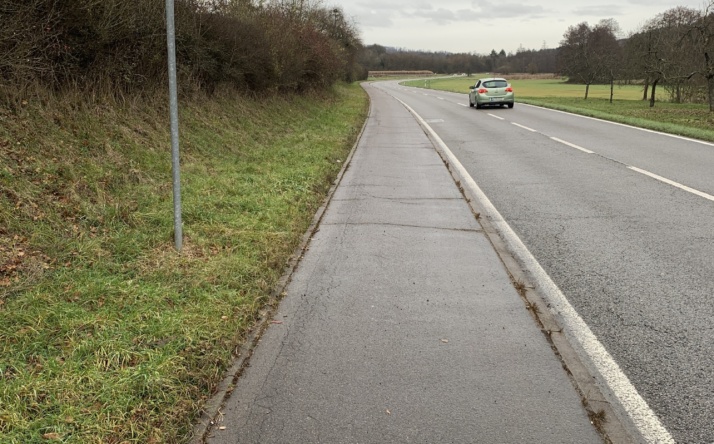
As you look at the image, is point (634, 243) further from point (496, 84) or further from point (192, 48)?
point (496, 84)

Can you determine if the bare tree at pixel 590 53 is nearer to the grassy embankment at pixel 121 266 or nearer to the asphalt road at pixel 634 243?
the asphalt road at pixel 634 243

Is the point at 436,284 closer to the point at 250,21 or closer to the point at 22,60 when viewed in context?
the point at 22,60

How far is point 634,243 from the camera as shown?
5.88 metres

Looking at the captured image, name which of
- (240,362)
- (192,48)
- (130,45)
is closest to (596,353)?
(240,362)

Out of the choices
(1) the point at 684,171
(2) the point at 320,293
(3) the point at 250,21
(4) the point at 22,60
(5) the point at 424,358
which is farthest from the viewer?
(3) the point at 250,21

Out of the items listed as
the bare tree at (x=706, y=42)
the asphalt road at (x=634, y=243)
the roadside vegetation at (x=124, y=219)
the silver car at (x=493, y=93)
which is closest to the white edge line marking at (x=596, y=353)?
the asphalt road at (x=634, y=243)

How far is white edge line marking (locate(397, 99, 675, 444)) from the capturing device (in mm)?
2854

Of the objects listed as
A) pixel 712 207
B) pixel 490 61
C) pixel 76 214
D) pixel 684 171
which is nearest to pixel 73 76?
pixel 76 214

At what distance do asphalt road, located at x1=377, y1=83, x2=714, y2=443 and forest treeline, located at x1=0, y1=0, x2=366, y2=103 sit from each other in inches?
262

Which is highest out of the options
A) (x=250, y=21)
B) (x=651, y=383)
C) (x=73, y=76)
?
(x=250, y=21)

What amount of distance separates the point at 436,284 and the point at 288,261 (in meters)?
1.58

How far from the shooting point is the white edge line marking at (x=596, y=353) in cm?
285

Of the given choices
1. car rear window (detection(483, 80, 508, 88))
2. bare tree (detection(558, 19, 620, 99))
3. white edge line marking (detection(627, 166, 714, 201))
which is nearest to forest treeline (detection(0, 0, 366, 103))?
white edge line marking (detection(627, 166, 714, 201))

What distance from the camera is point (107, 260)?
16.1 feet
